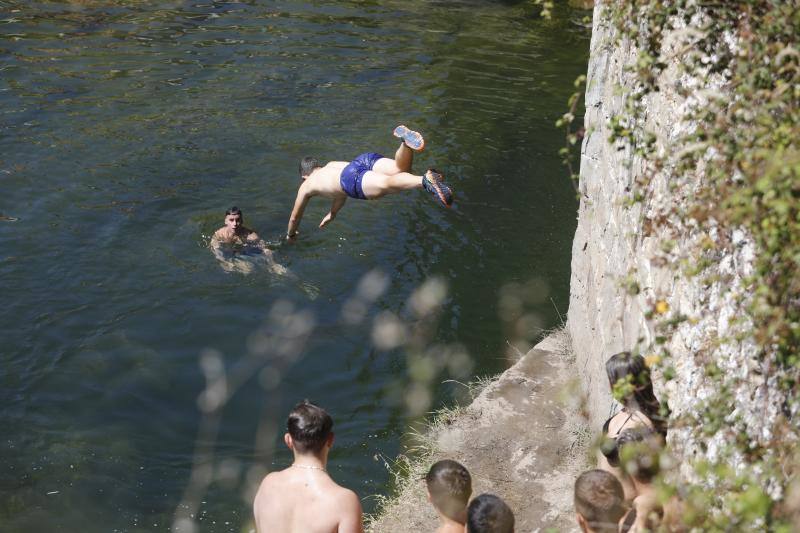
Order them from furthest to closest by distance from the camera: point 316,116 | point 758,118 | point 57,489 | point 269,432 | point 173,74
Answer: point 173,74
point 316,116
point 269,432
point 57,489
point 758,118

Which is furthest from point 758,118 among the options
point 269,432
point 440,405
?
point 269,432

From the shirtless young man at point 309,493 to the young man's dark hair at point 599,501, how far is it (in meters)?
1.31

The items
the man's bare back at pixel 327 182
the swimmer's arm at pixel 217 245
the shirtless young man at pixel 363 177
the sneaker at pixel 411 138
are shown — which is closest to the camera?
the sneaker at pixel 411 138

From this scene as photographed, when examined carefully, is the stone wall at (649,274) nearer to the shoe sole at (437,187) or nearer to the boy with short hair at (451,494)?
the boy with short hair at (451,494)

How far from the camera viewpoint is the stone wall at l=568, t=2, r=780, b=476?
4.33m

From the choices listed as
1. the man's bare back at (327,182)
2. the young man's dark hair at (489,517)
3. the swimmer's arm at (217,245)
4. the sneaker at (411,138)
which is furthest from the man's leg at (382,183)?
the young man's dark hair at (489,517)

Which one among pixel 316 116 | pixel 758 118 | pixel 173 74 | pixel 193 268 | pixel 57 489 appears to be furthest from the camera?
pixel 173 74

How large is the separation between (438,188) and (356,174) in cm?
201

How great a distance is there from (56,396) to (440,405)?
12.9 feet

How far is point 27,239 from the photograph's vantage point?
36.8 ft

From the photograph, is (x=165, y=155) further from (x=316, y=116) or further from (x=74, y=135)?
(x=316, y=116)

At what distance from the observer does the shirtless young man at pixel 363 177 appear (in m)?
9.69

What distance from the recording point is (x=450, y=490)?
4.94 meters

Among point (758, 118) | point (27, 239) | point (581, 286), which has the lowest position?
point (27, 239)
